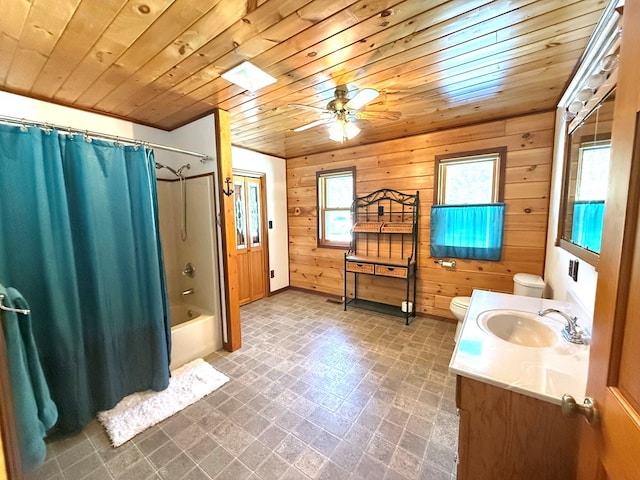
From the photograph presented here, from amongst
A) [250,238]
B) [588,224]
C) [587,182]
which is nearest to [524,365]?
[588,224]

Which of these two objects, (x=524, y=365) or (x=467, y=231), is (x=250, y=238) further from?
(x=524, y=365)

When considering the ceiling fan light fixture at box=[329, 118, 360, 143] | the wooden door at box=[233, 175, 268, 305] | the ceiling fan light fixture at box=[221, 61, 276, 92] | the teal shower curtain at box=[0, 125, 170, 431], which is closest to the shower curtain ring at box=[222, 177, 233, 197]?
the teal shower curtain at box=[0, 125, 170, 431]

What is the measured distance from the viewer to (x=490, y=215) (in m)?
2.78

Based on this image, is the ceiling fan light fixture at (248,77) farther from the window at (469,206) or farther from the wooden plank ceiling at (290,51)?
the window at (469,206)

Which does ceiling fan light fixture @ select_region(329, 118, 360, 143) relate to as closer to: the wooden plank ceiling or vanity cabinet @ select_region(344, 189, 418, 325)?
the wooden plank ceiling

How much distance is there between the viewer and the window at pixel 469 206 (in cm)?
278

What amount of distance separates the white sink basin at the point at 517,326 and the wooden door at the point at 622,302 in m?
0.71

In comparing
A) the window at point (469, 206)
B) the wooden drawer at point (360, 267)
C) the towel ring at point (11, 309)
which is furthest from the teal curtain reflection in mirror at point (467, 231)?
the towel ring at point (11, 309)

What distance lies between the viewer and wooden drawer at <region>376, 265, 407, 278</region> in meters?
3.16

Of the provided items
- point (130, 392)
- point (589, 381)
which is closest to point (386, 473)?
point (589, 381)

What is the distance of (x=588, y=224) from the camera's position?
1.38m

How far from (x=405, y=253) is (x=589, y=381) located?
2712 millimetres

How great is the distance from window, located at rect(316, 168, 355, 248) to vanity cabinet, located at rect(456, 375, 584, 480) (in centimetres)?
304

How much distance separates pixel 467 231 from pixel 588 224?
1.56 meters
